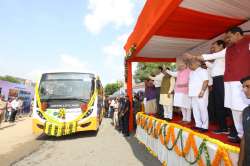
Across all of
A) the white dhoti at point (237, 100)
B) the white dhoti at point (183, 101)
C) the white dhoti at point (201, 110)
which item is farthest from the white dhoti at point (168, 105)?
the white dhoti at point (237, 100)

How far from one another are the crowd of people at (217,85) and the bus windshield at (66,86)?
12.3 ft

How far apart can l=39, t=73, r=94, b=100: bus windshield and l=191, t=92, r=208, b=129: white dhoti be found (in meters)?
5.68

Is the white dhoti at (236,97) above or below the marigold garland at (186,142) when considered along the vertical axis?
above

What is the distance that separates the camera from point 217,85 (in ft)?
14.3

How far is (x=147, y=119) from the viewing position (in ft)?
23.7

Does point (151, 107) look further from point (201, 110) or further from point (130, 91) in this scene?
point (201, 110)

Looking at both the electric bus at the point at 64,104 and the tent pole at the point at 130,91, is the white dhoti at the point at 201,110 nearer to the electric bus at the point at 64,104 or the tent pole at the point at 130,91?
the electric bus at the point at 64,104

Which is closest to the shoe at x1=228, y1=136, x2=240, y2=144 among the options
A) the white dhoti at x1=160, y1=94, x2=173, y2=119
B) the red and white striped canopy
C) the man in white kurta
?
the man in white kurta

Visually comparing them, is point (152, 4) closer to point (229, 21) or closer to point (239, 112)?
point (229, 21)

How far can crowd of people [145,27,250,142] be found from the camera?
3.41 metres

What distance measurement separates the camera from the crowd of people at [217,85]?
341cm

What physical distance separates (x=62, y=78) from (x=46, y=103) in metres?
1.26

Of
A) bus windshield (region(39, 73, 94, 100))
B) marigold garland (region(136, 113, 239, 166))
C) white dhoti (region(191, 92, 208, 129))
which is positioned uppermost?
bus windshield (region(39, 73, 94, 100))

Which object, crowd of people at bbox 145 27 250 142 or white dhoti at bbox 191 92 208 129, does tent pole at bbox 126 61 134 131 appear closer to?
crowd of people at bbox 145 27 250 142
